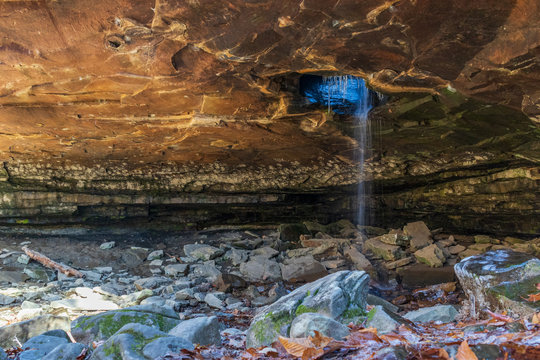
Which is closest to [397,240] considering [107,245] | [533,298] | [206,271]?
[206,271]

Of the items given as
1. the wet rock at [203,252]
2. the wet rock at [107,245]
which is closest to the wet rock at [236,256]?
the wet rock at [203,252]

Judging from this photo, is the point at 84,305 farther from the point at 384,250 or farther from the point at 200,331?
the point at 384,250

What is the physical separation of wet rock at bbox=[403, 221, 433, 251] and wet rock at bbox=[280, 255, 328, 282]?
2.45m

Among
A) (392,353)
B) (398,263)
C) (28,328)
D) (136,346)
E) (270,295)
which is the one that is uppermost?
(392,353)

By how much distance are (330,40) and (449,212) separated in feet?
27.3

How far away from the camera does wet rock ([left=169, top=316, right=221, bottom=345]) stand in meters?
3.28

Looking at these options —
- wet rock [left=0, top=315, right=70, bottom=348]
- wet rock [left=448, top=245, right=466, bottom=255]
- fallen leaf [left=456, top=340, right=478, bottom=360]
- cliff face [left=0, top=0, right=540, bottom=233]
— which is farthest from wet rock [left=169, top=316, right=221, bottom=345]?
wet rock [left=448, top=245, right=466, bottom=255]

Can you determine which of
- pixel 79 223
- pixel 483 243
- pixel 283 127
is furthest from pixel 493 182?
pixel 79 223

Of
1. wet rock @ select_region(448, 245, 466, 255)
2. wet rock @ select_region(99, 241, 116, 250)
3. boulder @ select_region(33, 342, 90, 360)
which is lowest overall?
wet rock @ select_region(99, 241, 116, 250)

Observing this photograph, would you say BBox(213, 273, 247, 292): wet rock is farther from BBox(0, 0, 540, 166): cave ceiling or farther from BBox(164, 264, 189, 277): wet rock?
BBox(0, 0, 540, 166): cave ceiling

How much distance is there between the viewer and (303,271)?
8.12 metres

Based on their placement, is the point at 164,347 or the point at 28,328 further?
the point at 28,328

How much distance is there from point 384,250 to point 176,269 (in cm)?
476

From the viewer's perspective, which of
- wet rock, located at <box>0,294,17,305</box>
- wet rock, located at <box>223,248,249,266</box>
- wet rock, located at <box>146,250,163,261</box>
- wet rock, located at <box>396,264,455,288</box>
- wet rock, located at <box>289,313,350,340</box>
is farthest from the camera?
wet rock, located at <box>146,250,163,261</box>
